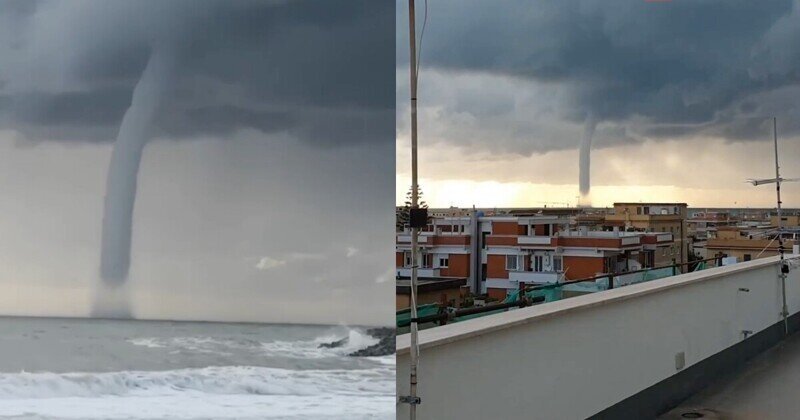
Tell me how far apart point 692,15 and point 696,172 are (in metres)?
0.84

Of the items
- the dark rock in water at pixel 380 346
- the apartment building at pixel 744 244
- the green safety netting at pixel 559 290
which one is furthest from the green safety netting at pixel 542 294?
the apartment building at pixel 744 244

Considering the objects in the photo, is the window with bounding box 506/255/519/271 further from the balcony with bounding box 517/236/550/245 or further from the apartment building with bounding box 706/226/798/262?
the apartment building with bounding box 706/226/798/262

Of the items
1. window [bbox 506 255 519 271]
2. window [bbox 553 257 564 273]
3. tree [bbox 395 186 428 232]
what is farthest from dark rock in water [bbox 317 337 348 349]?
window [bbox 553 257 564 273]

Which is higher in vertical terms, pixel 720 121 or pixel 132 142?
pixel 720 121

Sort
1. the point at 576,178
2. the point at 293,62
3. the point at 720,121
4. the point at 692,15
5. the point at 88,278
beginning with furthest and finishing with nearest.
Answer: the point at 720,121
the point at 692,15
the point at 576,178
the point at 293,62
the point at 88,278

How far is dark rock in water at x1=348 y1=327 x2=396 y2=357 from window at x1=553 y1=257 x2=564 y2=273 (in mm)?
978

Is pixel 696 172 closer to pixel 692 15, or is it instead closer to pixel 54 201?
pixel 692 15

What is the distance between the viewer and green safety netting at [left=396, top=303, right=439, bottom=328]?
176 centimetres

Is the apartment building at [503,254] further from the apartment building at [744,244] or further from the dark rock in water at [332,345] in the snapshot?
the apartment building at [744,244]

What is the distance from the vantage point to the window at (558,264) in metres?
2.40

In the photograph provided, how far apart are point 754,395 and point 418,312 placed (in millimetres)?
2276

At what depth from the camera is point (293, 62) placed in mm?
1637

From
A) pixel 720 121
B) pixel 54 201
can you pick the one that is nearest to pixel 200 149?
pixel 54 201

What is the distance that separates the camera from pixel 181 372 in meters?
1.53
